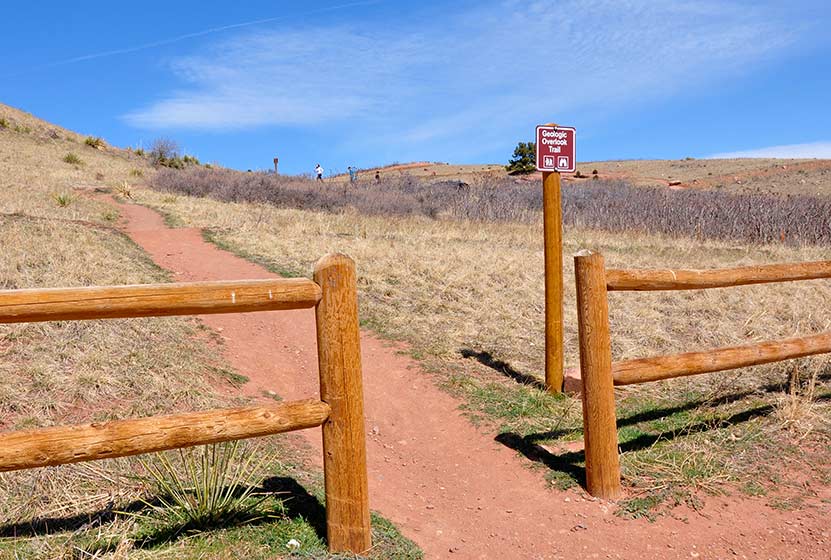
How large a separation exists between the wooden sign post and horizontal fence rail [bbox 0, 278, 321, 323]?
318 centimetres

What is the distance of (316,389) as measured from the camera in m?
6.36

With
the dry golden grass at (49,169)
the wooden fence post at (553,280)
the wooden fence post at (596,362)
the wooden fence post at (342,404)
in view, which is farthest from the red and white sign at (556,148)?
the dry golden grass at (49,169)

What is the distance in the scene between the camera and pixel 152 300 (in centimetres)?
277

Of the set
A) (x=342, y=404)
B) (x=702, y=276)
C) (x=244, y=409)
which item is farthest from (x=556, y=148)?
(x=244, y=409)

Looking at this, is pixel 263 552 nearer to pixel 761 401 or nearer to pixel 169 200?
pixel 761 401

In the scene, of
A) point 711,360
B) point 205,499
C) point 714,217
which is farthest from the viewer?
point 714,217

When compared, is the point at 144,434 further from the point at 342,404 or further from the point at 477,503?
the point at 477,503

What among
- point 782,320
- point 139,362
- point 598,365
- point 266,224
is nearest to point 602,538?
point 598,365

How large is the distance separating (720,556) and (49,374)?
4694 mm

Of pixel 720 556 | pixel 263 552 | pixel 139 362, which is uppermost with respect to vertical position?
pixel 139 362

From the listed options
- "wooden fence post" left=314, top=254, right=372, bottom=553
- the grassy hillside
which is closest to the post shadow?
the grassy hillside

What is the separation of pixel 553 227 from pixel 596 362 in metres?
2.09

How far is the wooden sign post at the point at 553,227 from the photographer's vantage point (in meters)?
5.62

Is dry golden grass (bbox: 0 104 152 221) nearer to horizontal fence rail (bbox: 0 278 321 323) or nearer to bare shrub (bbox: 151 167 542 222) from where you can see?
bare shrub (bbox: 151 167 542 222)
